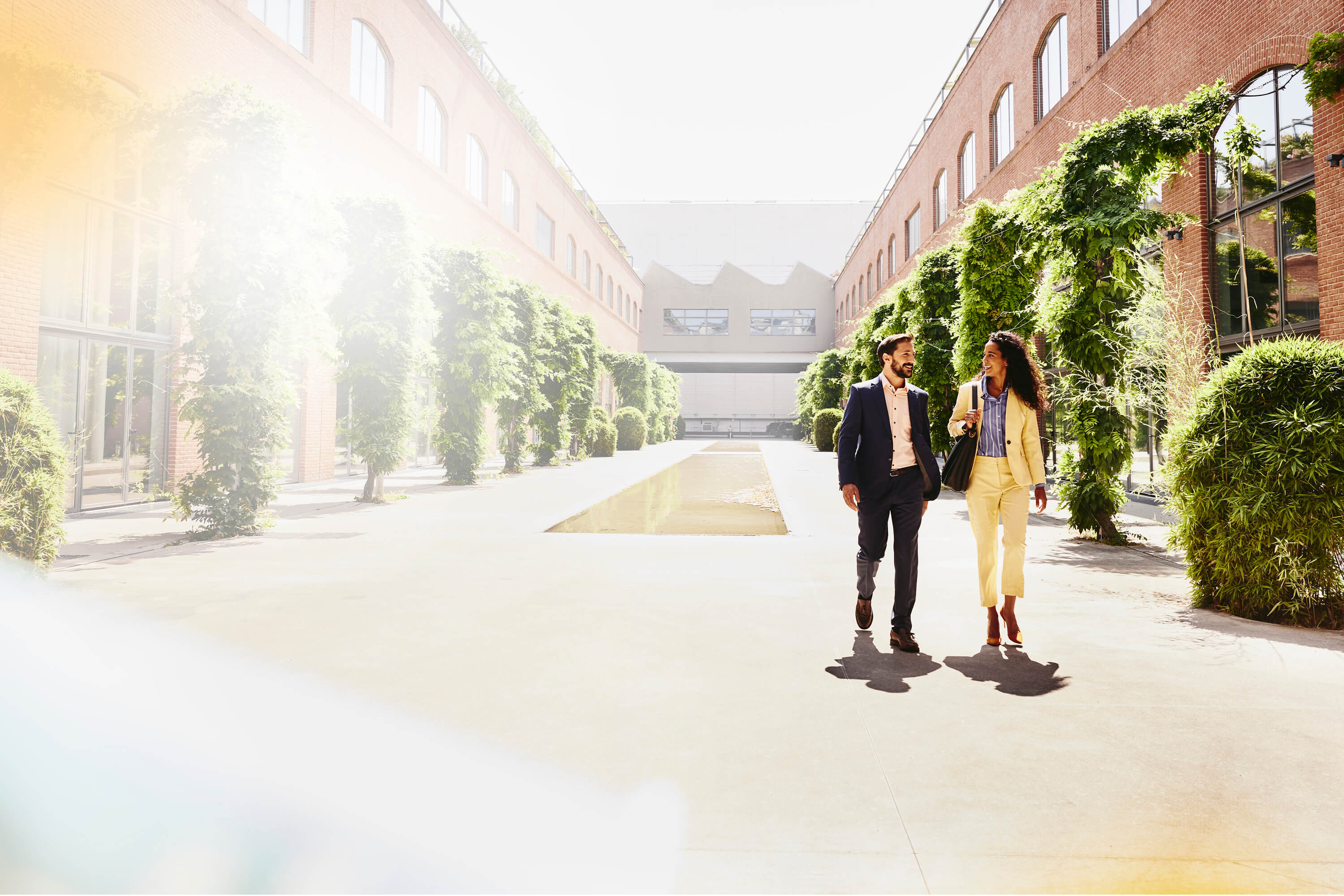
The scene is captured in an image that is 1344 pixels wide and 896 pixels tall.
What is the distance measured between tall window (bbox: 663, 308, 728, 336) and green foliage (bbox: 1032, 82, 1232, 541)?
158ft

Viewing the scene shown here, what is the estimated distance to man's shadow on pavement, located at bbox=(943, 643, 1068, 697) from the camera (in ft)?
12.7

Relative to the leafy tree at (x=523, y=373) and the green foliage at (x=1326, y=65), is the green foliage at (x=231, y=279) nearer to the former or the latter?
the leafy tree at (x=523, y=373)

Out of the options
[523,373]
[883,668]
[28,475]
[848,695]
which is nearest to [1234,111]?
[883,668]

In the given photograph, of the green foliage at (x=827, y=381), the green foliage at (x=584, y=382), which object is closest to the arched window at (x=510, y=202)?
the green foliage at (x=584, y=382)

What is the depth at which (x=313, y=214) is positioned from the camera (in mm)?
9367

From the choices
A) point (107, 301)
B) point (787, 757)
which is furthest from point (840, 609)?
point (107, 301)

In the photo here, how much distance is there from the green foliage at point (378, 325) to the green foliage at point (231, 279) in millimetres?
3008

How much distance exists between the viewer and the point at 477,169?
82.8 feet

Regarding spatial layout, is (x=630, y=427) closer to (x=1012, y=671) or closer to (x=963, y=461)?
(x=963, y=461)

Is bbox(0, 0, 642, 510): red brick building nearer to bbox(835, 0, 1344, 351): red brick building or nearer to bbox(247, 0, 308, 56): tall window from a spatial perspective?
bbox(247, 0, 308, 56): tall window

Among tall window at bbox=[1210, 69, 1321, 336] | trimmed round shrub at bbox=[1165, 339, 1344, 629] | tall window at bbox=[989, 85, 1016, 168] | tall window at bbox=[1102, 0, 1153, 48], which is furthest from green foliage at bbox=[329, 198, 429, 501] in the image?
tall window at bbox=[989, 85, 1016, 168]

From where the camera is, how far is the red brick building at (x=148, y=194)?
982 centimetres

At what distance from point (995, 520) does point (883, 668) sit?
1.24 m

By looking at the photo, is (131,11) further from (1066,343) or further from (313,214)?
(1066,343)
